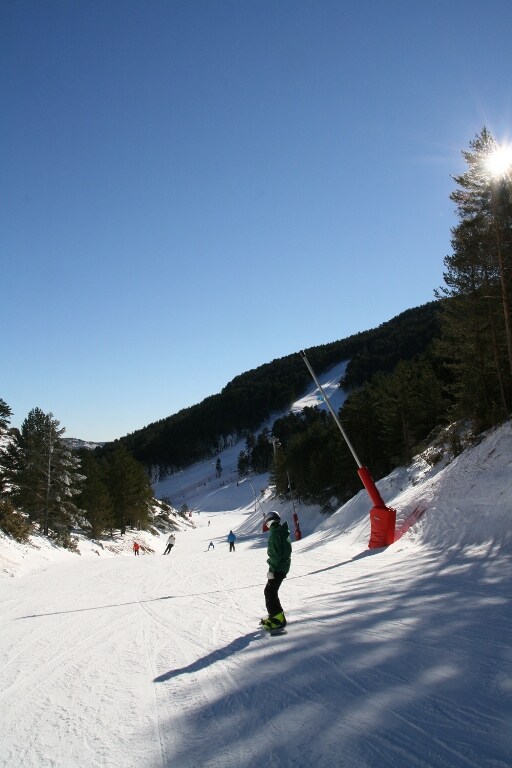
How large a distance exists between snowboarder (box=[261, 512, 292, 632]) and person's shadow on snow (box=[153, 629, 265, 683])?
0.27 metres

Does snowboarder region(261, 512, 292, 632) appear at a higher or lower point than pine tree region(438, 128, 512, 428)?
lower

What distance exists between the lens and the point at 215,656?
19.6 ft

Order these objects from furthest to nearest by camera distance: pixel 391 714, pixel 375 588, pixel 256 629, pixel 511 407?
pixel 511 407 → pixel 375 588 → pixel 256 629 → pixel 391 714

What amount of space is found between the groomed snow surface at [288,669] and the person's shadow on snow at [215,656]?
0.12ft

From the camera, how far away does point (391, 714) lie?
3.79 meters

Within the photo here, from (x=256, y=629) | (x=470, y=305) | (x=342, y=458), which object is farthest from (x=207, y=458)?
(x=256, y=629)

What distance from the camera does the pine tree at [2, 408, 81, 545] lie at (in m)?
30.3

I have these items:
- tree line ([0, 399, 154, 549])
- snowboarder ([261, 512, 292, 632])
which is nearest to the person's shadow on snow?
snowboarder ([261, 512, 292, 632])

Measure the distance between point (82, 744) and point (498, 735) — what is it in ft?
11.0

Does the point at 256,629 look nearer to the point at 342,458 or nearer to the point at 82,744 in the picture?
the point at 82,744

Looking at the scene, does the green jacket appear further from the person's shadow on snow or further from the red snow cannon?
the red snow cannon

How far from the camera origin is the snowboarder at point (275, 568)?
681 centimetres

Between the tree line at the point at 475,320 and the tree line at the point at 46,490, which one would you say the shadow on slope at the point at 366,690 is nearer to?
the tree line at the point at 475,320

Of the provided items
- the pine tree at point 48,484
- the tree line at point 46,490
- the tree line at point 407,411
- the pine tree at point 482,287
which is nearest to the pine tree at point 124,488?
the tree line at point 407,411
